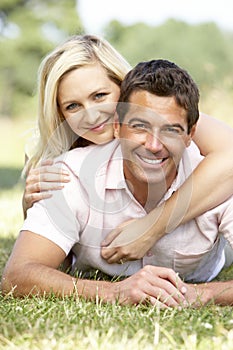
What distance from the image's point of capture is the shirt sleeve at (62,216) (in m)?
3.41

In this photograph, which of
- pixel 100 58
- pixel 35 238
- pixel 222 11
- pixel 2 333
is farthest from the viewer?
pixel 222 11

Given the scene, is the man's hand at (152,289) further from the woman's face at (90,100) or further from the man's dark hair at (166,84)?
the woman's face at (90,100)

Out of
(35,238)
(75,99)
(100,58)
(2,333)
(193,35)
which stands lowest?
(2,333)

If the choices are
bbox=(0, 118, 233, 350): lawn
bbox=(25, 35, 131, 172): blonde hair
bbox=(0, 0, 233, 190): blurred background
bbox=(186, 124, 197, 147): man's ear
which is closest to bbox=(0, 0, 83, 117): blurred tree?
bbox=(0, 0, 233, 190): blurred background

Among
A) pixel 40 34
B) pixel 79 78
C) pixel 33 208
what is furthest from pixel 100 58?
pixel 40 34

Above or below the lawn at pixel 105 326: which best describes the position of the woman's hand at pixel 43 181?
above

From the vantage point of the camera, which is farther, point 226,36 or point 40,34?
point 40,34

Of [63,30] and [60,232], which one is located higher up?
[63,30]

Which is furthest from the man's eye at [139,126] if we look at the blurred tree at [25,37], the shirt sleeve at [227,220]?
the blurred tree at [25,37]

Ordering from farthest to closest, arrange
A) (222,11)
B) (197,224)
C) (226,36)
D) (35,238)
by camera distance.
A: (222,11), (226,36), (197,224), (35,238)

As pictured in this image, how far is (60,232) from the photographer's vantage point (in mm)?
3428

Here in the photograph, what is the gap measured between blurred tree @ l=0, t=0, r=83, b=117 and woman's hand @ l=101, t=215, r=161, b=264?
24978 mm

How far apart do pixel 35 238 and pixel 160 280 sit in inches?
26.2

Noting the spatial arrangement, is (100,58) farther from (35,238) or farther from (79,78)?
(35,238)
